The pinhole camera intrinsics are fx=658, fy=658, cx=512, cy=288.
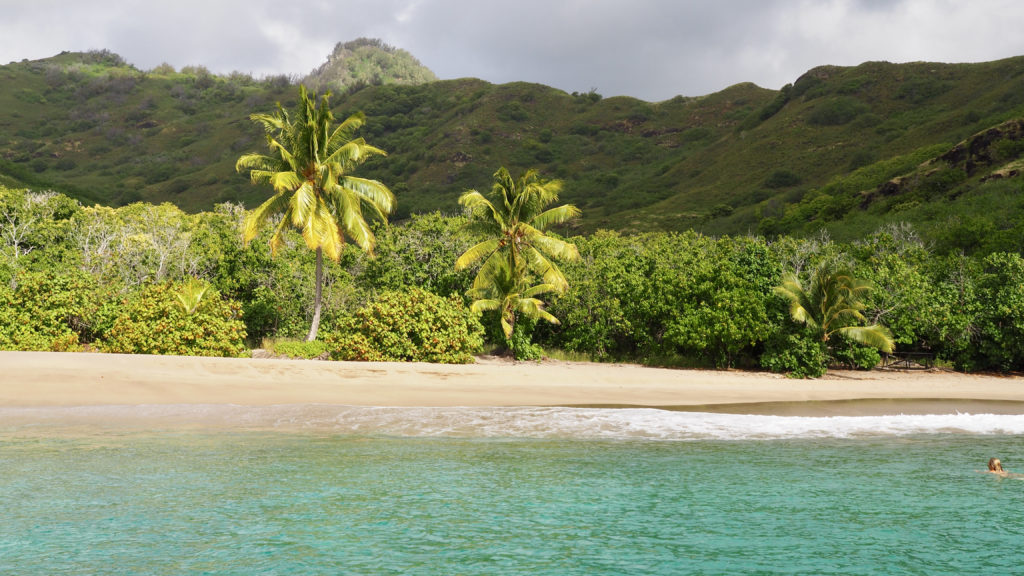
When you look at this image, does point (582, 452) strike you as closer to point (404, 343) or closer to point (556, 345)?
point (404, 343)

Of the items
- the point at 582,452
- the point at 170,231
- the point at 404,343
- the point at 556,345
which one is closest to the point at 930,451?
the point at 582,452

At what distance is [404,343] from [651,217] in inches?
3132

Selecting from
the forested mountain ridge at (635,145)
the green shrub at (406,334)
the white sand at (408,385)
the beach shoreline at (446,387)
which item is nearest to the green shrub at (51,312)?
the white sand at (408,385)

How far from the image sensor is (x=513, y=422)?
14898 millimetres

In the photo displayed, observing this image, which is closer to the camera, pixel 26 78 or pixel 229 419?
pixel 229 419

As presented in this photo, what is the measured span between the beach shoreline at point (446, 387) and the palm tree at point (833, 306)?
1.65 meters

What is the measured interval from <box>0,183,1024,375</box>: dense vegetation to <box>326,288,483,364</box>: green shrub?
55mm

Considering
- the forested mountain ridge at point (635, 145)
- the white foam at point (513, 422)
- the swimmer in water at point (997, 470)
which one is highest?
the forested mountain ridge at point (635, 145)

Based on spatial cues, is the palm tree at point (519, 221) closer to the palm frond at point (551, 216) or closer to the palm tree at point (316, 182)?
the palm frond at point (551, 216)

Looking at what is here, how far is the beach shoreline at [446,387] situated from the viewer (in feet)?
52.7

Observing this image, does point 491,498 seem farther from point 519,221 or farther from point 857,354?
point 857,354

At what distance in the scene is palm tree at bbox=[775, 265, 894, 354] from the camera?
2309 centimetres

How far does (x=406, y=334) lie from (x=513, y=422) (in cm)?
897

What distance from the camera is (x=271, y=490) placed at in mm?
8883
